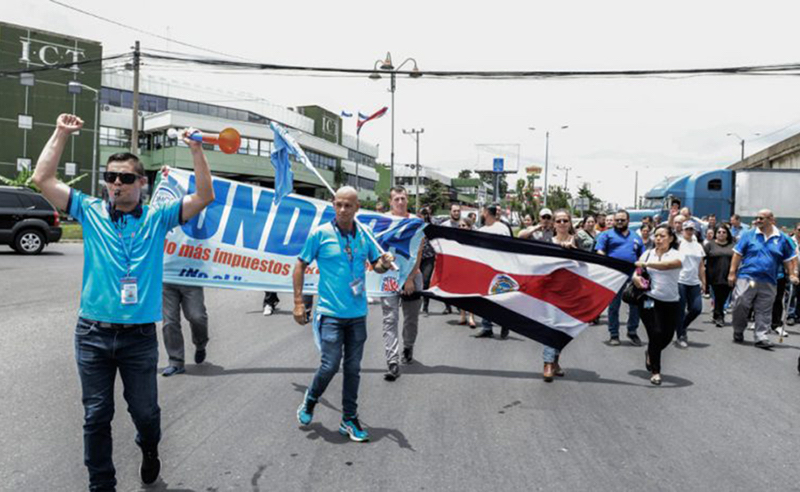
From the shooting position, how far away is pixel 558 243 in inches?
279

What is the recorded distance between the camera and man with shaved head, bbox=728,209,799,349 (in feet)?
28.7

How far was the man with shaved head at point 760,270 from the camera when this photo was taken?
8.76m

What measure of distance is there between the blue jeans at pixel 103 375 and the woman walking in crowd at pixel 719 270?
1027cm

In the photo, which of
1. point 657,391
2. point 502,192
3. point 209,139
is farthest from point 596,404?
point 502,192

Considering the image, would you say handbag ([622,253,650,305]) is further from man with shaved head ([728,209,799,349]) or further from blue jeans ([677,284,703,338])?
man with shaved head ([728,209,799,349])

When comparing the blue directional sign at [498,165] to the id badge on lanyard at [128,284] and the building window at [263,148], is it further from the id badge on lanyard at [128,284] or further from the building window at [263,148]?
the id badge on lanyard at [128,284]

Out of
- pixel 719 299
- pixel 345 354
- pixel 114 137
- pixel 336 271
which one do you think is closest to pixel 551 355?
pixel 345 354

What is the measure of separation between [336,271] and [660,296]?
402 centimetres

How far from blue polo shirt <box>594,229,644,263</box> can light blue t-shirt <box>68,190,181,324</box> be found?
284 inches

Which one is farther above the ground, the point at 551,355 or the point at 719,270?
the point at 719,270

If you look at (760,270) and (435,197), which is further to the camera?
(435,197)

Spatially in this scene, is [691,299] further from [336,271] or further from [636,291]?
[336,271]

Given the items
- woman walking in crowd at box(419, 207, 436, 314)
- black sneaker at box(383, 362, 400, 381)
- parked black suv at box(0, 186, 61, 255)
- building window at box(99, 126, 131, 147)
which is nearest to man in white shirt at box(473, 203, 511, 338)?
woman walking in crowd at box(419, 207, 436, 314)

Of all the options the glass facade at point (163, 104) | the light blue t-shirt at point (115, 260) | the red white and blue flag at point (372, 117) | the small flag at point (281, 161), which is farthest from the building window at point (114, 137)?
the light blue t-shirt at point (115, 260)
